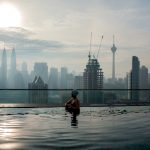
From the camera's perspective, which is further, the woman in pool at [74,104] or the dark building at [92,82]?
the dark building at [92,82]

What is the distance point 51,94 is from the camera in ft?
122

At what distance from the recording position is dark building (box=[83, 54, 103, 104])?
130 ft

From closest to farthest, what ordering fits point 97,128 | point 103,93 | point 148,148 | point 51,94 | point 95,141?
point 148,148, point 95,141, point 97,128, point 51,94, point 103,93

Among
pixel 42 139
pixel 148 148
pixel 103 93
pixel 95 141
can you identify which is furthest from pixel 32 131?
pixel 103 93

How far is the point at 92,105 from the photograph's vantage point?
38812 millimetres

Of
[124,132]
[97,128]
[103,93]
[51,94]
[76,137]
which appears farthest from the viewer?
[103,93]

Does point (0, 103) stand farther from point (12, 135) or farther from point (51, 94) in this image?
point (12, 135)

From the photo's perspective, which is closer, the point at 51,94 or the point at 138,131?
the point at 138,131

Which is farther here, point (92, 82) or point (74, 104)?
point (92, 82)

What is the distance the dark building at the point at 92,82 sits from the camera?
39656 millimetres

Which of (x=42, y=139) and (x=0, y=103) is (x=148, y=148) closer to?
(x=42, y=139)

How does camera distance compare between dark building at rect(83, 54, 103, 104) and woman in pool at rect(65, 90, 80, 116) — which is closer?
woman in pool at rect(65, 90, 80, 116)

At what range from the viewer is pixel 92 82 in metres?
57.4

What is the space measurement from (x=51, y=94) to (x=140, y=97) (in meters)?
9.93
